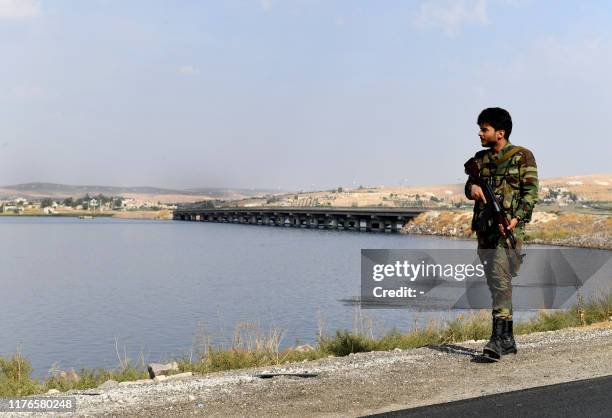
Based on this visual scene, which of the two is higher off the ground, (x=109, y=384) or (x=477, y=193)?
(x=477, y=193)

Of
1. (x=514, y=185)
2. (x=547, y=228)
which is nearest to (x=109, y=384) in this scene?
(x=514, y=185)

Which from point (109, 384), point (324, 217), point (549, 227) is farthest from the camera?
point (324, 217)

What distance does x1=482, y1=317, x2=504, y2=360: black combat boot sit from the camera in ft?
30.3

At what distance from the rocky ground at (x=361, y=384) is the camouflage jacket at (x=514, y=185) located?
5.76 ft

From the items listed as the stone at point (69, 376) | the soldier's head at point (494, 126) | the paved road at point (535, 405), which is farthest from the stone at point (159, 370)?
the soldier's head at point (494, 126)

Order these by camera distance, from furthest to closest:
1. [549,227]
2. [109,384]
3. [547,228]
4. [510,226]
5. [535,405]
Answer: [549,227] → [547,228] → [109,384] → [510,226] → [535,405]

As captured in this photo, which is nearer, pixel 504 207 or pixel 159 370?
pixel 504 207

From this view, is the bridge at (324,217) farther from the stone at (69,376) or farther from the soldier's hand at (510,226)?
the soldier's hand at (510,226)

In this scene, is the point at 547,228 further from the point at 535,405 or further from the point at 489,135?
the point at 535,405

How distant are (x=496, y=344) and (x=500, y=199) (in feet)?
5.80

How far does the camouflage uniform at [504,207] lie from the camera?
29.5ft

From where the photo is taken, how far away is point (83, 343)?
2320 centimetres

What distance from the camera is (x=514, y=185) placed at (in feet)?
29.7

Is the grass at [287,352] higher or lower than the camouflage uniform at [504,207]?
lower
